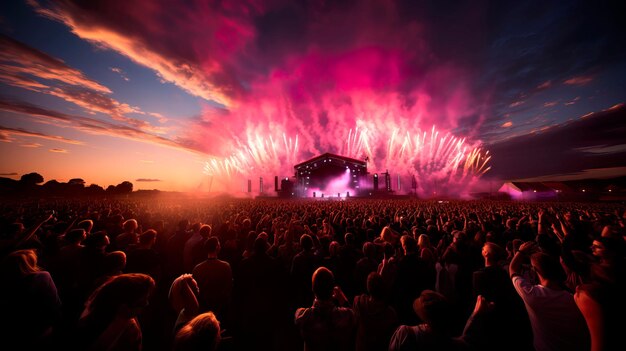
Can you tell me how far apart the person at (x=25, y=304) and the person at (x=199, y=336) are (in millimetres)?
2272

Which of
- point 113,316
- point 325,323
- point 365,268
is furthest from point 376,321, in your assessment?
point 113,316

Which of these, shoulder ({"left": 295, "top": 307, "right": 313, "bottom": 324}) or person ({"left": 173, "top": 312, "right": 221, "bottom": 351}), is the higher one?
person ({"left": 173, "top": 312, "right": 221, "bottom": 351})

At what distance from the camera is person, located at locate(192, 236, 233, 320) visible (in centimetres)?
377

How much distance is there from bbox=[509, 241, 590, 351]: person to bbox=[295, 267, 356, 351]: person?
7.30 feet

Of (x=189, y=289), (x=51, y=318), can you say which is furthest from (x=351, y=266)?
(x=51, y=318)

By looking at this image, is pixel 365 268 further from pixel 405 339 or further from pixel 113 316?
pixel 113 316

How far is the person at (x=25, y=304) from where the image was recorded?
2.38m

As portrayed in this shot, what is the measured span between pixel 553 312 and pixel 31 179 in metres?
126

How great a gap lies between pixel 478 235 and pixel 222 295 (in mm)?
6469

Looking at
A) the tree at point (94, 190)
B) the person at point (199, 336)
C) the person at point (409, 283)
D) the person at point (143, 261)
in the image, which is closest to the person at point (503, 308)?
the person at point (409, 283)

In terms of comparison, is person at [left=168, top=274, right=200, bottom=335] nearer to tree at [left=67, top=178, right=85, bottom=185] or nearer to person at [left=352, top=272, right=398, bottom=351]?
person at [left=352, top=272, right=398, bottom=351]

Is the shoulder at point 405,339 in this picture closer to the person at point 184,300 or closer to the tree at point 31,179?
the person at point 184,300

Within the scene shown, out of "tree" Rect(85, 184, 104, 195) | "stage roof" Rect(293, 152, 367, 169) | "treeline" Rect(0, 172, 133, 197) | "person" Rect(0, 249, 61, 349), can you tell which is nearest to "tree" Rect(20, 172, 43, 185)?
"treeline" Rect(0, 172, 133, 197)

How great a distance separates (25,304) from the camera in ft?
8.20
